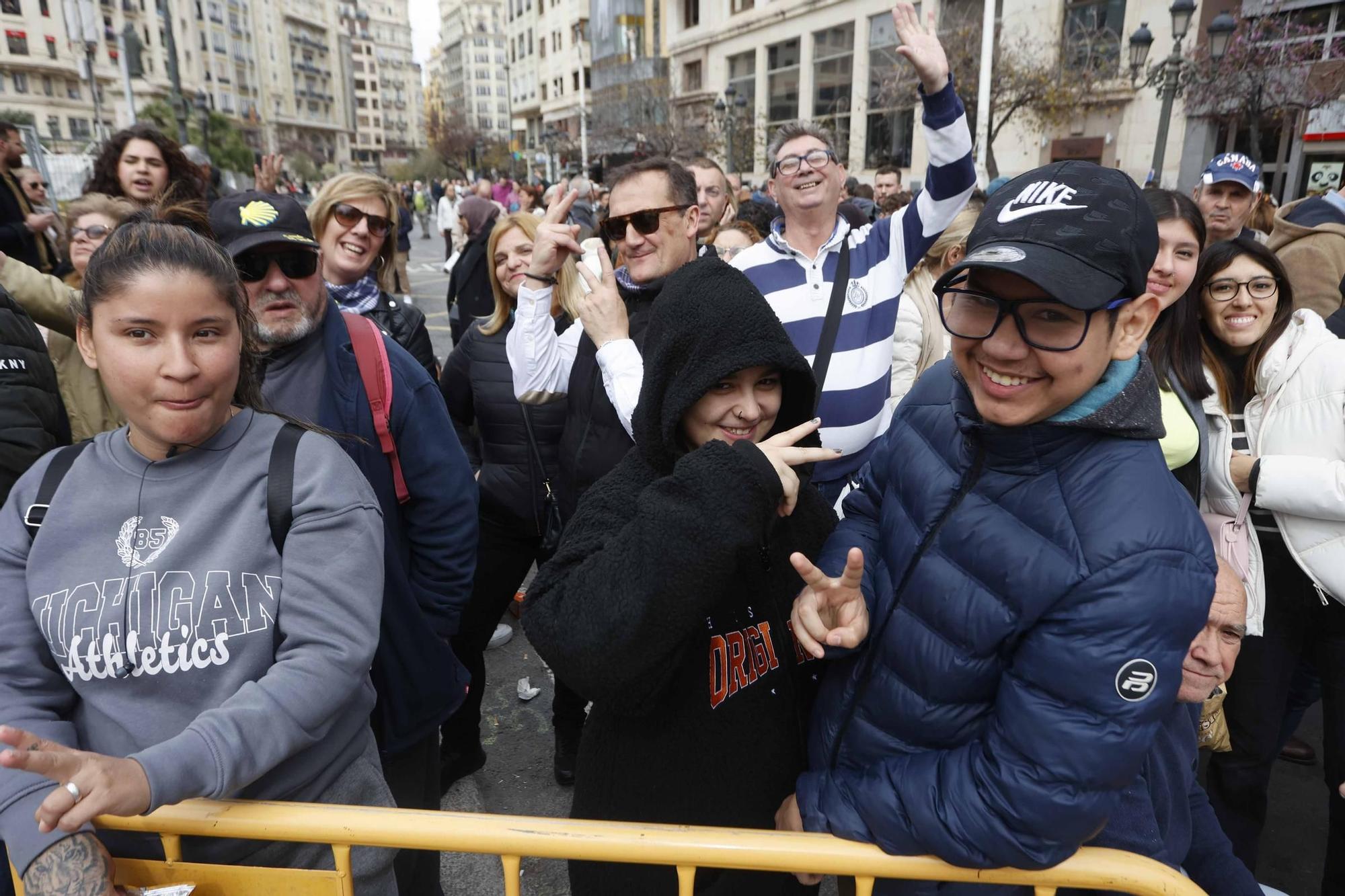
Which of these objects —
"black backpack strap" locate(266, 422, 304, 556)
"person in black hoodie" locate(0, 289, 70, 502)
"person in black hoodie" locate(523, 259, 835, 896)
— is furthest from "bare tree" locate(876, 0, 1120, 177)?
"black backpack strap" locate(266, 422, 304, 556)

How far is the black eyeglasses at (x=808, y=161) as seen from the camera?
3.17m

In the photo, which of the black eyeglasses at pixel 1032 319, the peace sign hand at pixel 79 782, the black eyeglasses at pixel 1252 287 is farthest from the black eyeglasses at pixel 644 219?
the peace sign hand at pixel 79 782

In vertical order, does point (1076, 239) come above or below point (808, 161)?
below

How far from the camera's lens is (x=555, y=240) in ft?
9.00

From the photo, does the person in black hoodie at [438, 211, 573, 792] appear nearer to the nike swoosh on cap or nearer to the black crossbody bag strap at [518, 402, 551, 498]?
the black crossbody bag strap at [518, 402, 551, 498]

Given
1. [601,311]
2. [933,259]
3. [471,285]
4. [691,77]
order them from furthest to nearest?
[691,77] → [471,285] → [933,259] → [601,311]

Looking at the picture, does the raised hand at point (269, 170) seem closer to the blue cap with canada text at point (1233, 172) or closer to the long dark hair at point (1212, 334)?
the long dark hair at point (1212, 334)

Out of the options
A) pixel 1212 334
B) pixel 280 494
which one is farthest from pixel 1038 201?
pixel 1212 334

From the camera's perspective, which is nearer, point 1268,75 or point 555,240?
point 555,240

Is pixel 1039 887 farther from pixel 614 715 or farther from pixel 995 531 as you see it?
pixel 614 715

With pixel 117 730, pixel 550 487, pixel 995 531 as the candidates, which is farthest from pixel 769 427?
pixel 550 487

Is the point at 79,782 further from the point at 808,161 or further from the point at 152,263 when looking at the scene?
the point at 808,161

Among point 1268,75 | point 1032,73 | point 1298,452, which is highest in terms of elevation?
point 1032,73

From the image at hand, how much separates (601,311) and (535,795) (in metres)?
2.07
